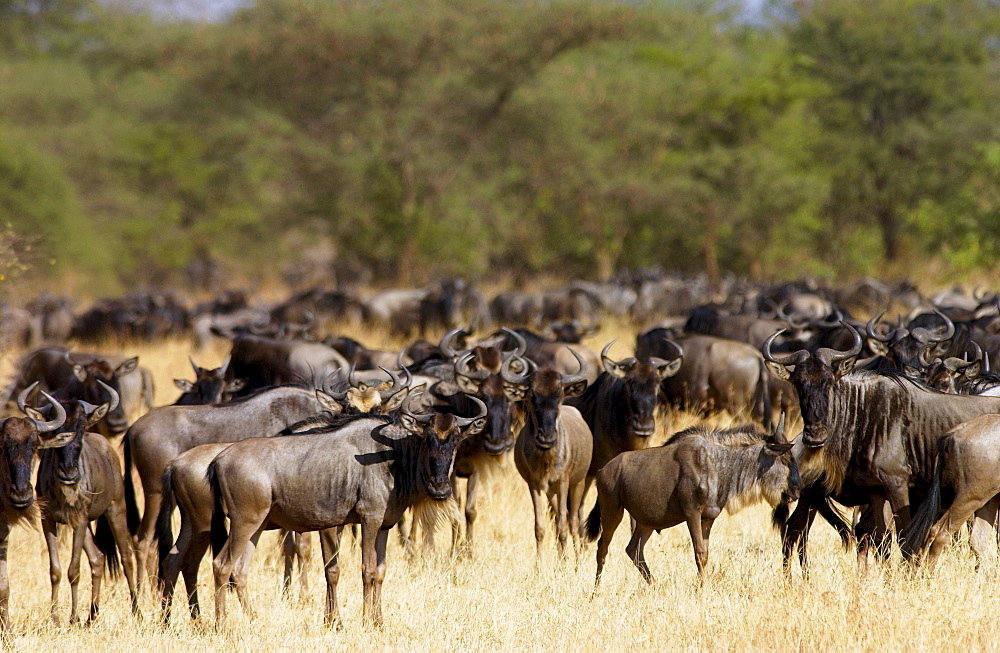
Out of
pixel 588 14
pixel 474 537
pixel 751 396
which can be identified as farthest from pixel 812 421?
pixel 588 14

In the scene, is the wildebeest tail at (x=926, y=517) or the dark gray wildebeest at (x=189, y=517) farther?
the dark gray wildebeest at (x=189, y=517)

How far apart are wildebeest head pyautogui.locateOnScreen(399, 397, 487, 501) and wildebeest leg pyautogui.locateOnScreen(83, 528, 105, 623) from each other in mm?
2249

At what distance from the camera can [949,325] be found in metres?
9.40

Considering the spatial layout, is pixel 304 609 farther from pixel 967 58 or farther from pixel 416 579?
pixel 967 58

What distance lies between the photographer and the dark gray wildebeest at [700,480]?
19.9 ft

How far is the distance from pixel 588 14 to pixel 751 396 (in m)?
18.8

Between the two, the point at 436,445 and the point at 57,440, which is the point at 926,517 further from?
the point at 57,440

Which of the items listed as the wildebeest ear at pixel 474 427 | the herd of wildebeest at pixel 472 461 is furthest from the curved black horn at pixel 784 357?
the wildebeest ear at pixel 474 427

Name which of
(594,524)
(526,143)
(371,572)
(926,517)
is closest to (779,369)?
(926,517)

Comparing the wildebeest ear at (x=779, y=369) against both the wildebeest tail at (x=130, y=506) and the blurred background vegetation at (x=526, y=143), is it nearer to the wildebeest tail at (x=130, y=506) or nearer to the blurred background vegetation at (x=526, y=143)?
the wildebeest tail at (x=130, y=506)

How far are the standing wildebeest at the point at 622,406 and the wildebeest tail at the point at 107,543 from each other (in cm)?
349

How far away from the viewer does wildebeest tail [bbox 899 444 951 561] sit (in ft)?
19.2

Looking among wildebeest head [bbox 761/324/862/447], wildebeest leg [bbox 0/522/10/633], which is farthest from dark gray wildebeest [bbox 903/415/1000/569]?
wildebeest leg [bbox 0/522/10/633]

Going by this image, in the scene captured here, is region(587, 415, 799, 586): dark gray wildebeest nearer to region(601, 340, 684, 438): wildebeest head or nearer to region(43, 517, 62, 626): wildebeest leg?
region(601, 340, 684, 438): wildebeest head
